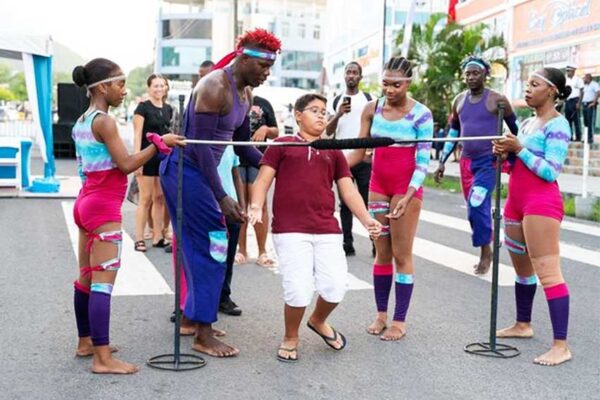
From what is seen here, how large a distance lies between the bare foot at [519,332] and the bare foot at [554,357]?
467 millimetres

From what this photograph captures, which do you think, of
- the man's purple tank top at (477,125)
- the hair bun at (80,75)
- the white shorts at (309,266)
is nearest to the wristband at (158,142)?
the hair bun at (80,75)

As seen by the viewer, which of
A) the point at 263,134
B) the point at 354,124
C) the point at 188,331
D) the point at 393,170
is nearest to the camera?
the point at 188,331

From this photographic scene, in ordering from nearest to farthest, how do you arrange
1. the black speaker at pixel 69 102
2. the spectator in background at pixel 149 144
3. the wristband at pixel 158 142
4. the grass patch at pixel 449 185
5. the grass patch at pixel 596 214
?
the wristband at pixel 158 142, the spectator in background at pixel 149 144, the grass patch at pixel 596 214, the grass patch at pixel 449 185, the black speaker at pixel 69 102

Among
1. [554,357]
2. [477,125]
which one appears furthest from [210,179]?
[477,125]

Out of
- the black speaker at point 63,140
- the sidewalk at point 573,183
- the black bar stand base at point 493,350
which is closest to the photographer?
the black bar stand base at point 493,350

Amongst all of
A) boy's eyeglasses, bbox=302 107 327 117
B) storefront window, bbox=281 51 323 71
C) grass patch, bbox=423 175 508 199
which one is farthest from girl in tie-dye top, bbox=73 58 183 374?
storefront window, bbox=281 51 323 71

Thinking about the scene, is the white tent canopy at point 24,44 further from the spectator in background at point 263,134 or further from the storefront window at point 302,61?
the storefront window at point 302,61

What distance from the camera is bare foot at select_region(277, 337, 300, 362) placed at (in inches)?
201

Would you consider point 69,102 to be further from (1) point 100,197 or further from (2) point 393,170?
(1) point 100,197

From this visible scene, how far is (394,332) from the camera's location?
569 cm

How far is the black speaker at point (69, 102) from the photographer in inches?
1006

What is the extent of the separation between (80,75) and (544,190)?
2.96 meters

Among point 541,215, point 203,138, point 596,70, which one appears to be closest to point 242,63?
point 203,138

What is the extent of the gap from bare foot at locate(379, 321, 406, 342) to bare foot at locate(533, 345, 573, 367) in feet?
3.15
